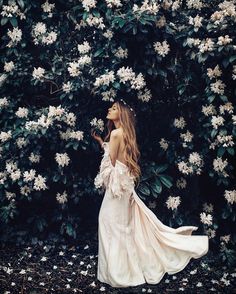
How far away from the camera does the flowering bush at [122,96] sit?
4688 mm

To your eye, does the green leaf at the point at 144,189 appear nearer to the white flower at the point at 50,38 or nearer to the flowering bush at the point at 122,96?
the flowering bush at the point at 122,96

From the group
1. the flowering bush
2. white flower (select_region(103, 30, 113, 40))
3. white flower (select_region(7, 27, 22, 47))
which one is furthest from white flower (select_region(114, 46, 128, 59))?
white flower (select_region(7, 27, 22, 47))

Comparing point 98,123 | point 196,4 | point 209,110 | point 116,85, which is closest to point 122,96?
point 116,85

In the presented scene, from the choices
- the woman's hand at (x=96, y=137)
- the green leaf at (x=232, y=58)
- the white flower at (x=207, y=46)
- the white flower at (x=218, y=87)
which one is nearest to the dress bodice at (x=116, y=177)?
the woman's hand at (x=96, y=137)

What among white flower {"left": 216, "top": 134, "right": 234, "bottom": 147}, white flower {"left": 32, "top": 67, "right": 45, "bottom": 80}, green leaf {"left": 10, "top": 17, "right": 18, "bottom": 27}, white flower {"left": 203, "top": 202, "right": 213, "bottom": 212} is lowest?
white flower {"left": 203, "top": 202, "right": 213, "bottom": 212}

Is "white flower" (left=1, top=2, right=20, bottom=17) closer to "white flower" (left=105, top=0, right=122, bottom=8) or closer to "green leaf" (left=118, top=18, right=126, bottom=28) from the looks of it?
"white flower" (left=105, top=0, right=122, bottom=8)

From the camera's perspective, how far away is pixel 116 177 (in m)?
4.43

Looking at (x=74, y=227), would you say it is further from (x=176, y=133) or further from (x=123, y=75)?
(x=123, y=75)

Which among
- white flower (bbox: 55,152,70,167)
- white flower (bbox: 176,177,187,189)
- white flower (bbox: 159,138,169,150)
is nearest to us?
white flower (bbox: 55,152,70,167)

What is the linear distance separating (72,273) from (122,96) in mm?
1938

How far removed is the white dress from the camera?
14.6 ft

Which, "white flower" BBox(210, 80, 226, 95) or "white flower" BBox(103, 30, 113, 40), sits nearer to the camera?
"white flower" BBox(210, 80, 226, 95)

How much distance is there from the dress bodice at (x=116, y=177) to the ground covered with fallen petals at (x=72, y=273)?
0.94m

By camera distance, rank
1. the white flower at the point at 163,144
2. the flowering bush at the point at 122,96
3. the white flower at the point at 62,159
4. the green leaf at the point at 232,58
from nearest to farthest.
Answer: the green leaf at the point at 232,58, the flowering bush at the point at 122,96, the white flower at the point at 62,159, the white flower at the point at 163,144
